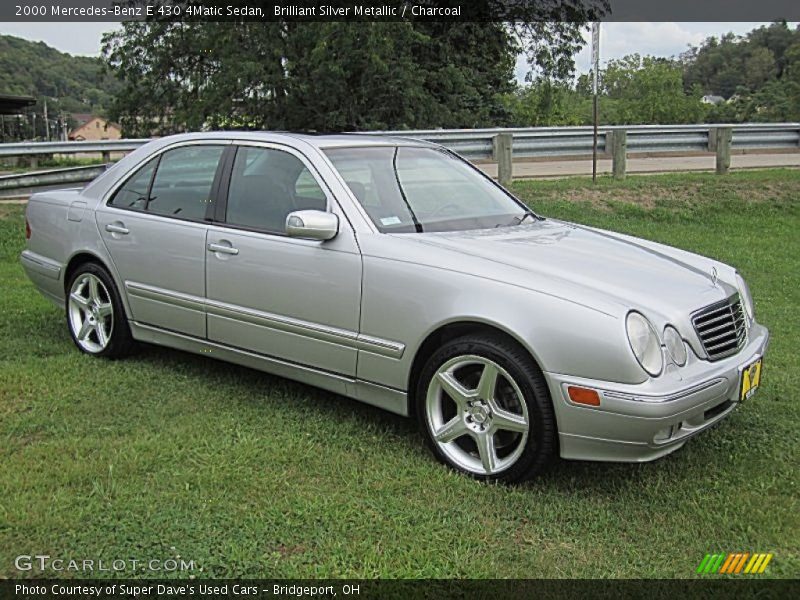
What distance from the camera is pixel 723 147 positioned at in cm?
1273

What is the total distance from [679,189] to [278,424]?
8.86 m

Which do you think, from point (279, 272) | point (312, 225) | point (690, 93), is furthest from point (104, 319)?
point (690, 93)

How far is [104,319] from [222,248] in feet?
4.33

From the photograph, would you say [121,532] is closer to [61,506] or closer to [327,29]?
[61,506]

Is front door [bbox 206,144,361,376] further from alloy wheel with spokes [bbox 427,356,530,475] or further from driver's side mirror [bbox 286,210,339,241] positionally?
alloy wheel with spokes [bbox 427,356,530,475]

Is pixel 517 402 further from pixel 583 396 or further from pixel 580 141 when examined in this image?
pixel 580 141

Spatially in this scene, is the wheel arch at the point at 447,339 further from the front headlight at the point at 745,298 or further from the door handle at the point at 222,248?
the front headlight at the point at 745,298

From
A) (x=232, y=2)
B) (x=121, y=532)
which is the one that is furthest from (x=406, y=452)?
(x=232, y=2)

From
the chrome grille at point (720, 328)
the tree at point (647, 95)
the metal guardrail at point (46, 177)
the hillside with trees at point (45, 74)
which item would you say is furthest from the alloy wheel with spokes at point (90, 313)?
the tree at point (647, 95)

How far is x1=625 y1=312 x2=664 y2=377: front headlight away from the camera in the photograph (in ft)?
10.6

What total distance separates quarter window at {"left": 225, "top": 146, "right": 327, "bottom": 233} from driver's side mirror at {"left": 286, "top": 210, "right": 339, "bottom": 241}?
23cm

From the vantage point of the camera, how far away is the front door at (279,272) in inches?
158

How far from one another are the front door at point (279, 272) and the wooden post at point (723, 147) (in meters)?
10.0

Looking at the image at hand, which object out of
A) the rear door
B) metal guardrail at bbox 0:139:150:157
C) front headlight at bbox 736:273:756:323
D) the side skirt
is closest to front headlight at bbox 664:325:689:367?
front headlight at bbox 736:273:756:323
